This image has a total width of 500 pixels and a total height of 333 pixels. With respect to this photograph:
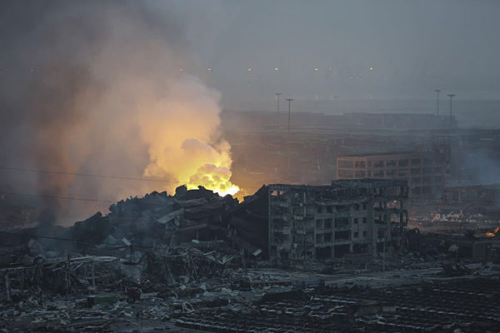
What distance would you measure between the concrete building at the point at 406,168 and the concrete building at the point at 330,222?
25015mm

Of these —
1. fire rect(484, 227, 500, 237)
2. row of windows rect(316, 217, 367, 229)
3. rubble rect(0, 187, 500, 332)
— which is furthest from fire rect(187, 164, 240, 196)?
fire rect(484, 227, 500, 237)

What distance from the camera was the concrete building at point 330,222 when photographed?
55438 mm

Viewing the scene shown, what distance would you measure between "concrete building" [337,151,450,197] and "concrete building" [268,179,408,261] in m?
25.0

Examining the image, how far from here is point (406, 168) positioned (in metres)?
85.3

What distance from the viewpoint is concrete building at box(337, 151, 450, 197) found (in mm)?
84000

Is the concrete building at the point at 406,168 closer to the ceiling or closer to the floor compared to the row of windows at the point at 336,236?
closer to the ceiling

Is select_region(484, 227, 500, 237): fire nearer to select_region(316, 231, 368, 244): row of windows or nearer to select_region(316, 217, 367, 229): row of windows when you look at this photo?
select_region(316, 231, 368, 244): row of windows

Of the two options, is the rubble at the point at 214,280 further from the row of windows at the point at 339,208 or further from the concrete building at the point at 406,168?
the concrete building at the point at 406,168

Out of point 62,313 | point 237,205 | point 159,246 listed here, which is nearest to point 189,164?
point 237,205

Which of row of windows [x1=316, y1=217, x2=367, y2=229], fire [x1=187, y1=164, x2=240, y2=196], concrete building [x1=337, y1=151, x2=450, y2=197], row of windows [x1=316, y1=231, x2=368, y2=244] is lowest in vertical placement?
row of windows [x1=316, y1=231, x2=368, y2=244]

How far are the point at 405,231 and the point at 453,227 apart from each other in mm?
10551

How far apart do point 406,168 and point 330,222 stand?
30.6 metres

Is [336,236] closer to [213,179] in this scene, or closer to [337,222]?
[337,222]

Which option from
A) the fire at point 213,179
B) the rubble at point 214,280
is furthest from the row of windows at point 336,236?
the fire at point 213,179
